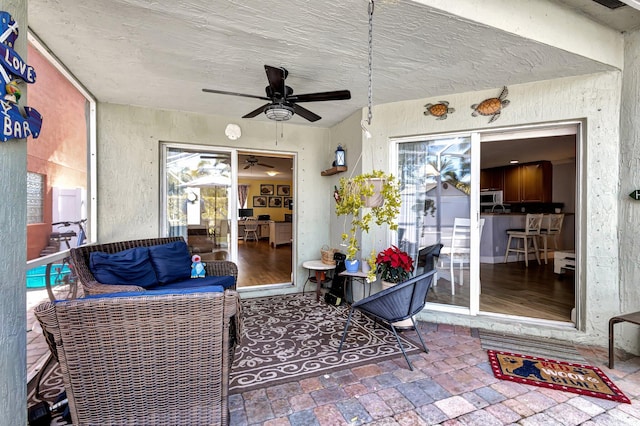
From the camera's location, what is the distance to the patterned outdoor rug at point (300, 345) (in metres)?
2.15

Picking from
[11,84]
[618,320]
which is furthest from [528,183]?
[11,84]

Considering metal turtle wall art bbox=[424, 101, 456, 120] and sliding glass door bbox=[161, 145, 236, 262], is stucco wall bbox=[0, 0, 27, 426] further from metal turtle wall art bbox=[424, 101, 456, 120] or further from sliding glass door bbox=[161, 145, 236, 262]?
metal turtle wall art bbox=[424, 101, 456, 120]

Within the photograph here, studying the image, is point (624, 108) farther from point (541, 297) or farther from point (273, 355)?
point (273, 355)

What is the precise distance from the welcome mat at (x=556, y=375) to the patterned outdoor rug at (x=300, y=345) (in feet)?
2.20

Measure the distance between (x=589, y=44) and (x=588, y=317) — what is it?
2.41 m

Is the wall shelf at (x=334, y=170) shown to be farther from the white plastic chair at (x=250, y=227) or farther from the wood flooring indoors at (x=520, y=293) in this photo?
the white plastic chair at (x=250, y=227)

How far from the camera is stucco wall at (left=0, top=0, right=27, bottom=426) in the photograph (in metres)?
1.22

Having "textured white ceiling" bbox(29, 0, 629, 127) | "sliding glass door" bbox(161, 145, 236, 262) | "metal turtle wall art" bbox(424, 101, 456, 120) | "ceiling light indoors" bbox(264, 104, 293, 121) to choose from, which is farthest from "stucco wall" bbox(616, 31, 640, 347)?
"sliding glass door" bbox(161, 145, 236, 262)

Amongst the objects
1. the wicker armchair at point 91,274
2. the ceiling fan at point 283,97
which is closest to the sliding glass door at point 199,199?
the wicker armchair at point 91,274

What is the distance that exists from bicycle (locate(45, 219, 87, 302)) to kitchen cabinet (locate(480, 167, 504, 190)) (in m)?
9.05

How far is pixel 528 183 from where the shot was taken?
725 centimetres

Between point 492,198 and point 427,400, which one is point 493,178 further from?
point 427,400

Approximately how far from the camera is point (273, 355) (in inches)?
94.6

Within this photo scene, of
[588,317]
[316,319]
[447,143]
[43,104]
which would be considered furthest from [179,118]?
[588,317]
